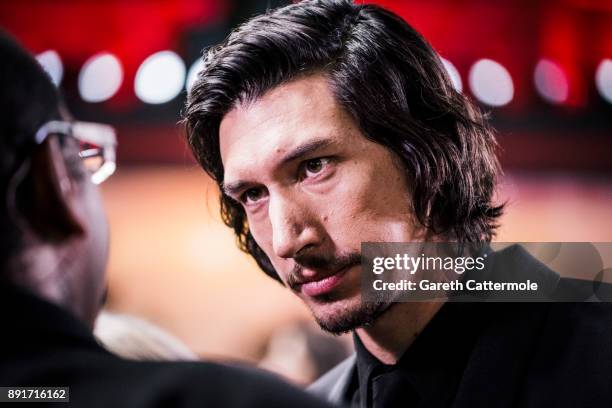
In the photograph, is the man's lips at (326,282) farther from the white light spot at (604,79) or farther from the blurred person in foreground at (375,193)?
the white light spot at (604,79)

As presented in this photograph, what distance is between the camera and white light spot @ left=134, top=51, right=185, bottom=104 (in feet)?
14.2

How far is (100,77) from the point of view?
14.8ft

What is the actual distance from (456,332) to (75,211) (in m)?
0.92

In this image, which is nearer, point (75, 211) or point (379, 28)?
point (75, 211)

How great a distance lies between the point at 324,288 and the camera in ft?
5.01

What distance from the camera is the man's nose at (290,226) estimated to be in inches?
58.8

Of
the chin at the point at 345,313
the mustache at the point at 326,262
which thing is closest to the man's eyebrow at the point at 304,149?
the mustache at the point at 326,262

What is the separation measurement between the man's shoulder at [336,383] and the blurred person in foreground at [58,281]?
3.11 feet

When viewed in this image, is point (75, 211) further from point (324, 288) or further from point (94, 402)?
point (324, 288)

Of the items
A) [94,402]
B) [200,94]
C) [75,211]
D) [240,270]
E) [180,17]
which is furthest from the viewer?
[240,270]

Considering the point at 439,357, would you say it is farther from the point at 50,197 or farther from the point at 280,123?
the point at 50,197

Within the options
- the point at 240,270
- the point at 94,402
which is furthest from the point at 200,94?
the point at 240,270

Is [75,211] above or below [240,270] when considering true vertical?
above

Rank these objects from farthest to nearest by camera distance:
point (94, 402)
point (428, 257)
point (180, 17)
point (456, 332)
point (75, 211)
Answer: point (180, 17), point (428, 257), point (456, 332), point (75, 211), point (94, 402)
